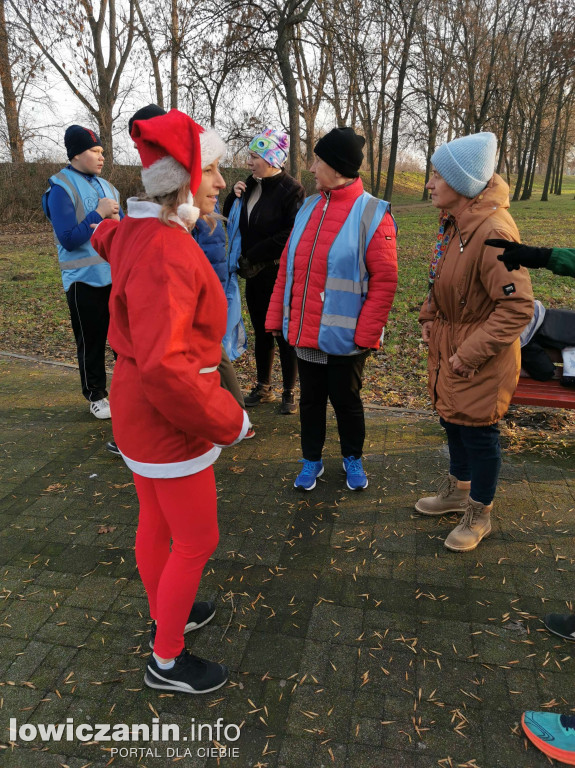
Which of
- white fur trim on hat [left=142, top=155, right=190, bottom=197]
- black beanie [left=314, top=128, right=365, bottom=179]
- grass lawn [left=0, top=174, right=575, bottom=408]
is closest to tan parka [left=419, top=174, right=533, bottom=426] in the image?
black beanie [left=314, top=128, right=365, bottom=179]

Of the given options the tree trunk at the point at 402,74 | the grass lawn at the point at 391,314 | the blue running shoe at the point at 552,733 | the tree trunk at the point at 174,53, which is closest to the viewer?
the blue running shoe at the point at 552,733

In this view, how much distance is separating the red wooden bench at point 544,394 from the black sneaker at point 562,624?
5.84 feet

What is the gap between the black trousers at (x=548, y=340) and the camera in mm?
4285

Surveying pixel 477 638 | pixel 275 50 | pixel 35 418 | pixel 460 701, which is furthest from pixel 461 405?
pixel 275 50

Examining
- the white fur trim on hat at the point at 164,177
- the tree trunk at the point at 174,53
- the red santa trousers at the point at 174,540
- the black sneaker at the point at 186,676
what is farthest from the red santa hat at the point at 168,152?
the tree trunk at the point at 174,53

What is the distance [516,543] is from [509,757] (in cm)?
135

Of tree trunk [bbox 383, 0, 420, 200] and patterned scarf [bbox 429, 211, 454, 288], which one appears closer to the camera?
patterned scarf [bbox 429, 211, 454, 288]

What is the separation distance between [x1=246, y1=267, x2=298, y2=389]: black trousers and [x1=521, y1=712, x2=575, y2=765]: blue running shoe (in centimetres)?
334

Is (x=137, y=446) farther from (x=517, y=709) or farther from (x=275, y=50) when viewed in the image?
(x=275, y=50)

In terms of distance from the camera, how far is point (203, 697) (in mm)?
2291

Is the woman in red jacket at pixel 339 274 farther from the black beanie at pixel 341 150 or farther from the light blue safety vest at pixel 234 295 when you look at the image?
the light blue safety vest at pixel 234 295

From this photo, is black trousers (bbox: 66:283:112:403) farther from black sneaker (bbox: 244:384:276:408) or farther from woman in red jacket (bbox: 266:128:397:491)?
woman in red jacket (bbox: 266:128:397:491)

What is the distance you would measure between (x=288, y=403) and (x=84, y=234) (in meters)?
2.24

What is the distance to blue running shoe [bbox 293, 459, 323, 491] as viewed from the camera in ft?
12.5
